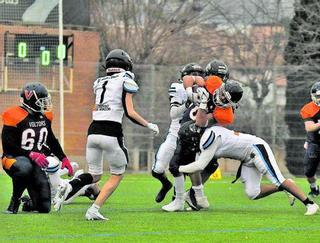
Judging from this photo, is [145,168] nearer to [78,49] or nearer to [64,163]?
[78,49]

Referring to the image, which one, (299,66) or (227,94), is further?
(299,66)

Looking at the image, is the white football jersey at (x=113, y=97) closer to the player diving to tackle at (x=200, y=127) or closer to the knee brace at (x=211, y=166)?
the player diving to tackle at (x=200, y=127)

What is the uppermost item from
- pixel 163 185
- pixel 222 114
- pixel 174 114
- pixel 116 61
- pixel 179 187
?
pixel 116 61

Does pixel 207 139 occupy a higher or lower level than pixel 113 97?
lower

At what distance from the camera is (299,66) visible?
25.5m

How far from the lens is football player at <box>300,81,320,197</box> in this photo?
44.9ft

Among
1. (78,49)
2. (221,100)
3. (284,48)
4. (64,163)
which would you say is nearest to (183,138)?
(221,100)

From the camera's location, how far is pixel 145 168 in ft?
77.4

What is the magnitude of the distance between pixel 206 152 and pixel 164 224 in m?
1.40

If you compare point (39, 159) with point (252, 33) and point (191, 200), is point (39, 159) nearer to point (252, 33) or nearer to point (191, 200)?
point (191, 200)

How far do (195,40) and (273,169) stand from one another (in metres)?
22.6

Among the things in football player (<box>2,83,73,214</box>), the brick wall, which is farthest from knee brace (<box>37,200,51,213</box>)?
the brick wall

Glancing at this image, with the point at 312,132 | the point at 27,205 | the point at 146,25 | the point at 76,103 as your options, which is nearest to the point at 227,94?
the point at 27,205

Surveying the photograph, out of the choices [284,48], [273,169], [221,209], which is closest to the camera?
[273,169]
